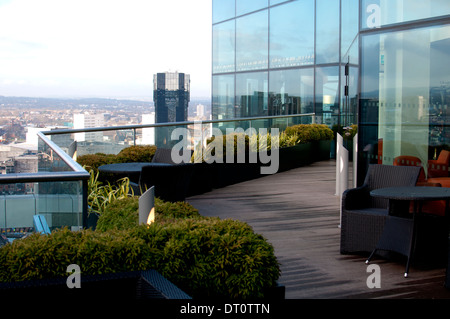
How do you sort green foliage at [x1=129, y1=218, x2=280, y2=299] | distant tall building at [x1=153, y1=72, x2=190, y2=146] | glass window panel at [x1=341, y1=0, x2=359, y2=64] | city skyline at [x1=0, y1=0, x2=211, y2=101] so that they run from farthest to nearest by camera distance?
1. city skyline at [x1=0, y1=0, x2=211, y2=101]
2. distant tall building at [x1=153, y1=72, x2=190, y2=146]
3. glass window panel at [x1=341, y1=0, x2=359, y2=64]
4. green foliage at [x1=129, y1=218, x2=280, y2=299]

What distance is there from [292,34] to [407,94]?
487 inches

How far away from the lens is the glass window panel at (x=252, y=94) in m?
19.9

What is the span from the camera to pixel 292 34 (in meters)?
18.7

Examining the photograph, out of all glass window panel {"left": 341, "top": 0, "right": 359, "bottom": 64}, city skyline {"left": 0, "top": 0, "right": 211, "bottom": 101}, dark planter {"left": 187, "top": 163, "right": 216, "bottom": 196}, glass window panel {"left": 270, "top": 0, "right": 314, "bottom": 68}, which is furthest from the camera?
city skyline {"left": 0, "top": 0, "right": 211, "bottom": 101}

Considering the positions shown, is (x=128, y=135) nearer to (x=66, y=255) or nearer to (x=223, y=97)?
(x=66, y=255)

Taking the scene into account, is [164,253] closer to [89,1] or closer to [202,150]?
[202,150]

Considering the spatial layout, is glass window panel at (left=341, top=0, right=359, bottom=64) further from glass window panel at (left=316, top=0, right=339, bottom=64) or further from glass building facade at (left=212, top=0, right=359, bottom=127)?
glass window panel at (left=316, top=0, right=339, bottom=64)

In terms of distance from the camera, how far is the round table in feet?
16.3

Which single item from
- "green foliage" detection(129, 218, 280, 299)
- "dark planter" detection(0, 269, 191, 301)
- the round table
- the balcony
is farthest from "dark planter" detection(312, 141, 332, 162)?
"dark planter" detection(0, 269, 191, 301)

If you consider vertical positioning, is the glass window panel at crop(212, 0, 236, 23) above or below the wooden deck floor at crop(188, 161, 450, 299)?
above

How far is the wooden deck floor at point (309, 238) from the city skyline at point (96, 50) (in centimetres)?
2530

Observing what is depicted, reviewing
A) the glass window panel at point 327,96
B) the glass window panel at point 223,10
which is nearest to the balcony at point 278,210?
the glass window panel at point 327,96

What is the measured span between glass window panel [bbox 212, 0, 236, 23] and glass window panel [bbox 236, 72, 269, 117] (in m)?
2.68

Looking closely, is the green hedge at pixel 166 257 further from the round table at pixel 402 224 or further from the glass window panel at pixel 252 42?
the glass window panel at pixel 252 42
